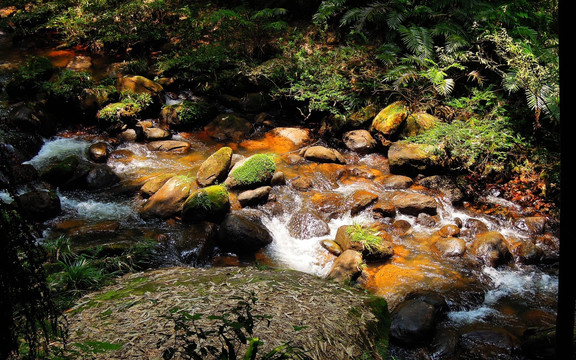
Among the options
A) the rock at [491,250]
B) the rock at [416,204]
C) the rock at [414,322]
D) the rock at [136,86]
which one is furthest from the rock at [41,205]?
the rock at [491,250]

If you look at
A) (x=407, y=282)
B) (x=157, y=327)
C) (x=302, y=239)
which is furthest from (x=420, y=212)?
(x=157, y=327)

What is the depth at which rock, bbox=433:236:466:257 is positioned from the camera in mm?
5734

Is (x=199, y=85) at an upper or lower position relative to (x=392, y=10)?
lower

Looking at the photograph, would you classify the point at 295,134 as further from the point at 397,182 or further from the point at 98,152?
the point at 98,152

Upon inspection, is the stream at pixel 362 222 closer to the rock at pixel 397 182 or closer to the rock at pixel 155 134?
the rock at pixel 397 182

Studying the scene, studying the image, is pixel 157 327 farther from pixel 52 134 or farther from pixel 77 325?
pixel 52 134

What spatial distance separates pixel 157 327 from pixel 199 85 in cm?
902

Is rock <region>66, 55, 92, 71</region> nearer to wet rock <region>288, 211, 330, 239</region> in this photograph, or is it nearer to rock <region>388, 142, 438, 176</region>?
wet rock <region>288, 211, 330, 239</region>

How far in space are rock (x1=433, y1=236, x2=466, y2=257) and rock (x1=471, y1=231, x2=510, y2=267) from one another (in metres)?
0.20

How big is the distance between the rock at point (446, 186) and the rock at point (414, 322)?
2.92m

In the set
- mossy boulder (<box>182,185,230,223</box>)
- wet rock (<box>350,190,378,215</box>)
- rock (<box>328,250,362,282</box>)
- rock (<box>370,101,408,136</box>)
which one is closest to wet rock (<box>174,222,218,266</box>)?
mossy boulder (<box>182,185,230,223</box>)

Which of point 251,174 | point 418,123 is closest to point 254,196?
point 251,174

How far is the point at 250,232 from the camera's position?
19.1 feet

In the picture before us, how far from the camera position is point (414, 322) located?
4227 mm
